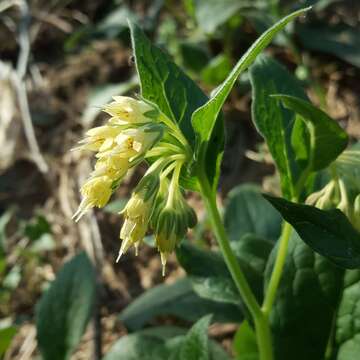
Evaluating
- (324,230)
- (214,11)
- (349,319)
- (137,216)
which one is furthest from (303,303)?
(214,11)

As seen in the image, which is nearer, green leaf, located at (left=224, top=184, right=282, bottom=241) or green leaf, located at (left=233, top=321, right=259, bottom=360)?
green leaf, located at (left=233, top=321, right=259, bottom=360)

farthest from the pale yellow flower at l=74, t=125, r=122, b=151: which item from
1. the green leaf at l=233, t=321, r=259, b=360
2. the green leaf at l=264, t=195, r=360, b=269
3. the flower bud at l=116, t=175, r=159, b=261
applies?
the green leaf at l=233, t=321, r=259, b=360

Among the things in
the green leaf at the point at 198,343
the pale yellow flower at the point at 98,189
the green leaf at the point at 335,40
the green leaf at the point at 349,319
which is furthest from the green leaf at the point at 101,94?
the pale yellow flower at the point at 98,189

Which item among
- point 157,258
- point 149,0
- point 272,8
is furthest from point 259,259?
point 149,0

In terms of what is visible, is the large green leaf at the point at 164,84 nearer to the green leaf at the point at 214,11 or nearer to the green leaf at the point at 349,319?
the green leaf at the point at 349,319

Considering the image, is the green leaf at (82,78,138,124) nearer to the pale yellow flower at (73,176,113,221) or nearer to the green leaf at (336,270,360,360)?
the green leaf at (336,270,360,360)
